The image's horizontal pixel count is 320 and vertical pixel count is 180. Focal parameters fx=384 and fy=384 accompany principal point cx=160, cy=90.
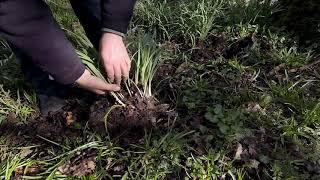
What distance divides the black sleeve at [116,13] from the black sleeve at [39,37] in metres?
0.20

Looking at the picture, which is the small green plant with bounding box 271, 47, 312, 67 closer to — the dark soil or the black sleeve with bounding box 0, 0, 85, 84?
the dark soil

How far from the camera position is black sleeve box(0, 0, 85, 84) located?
56.2 inches

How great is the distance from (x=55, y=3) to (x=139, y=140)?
71.2 inches

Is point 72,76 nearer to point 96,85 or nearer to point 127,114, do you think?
point 96,85

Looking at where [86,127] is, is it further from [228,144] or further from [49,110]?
[228,144]

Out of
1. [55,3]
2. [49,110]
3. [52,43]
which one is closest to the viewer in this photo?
[52,43]

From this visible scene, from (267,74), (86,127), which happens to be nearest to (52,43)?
(86,127)

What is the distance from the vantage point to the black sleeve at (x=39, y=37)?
1428mm

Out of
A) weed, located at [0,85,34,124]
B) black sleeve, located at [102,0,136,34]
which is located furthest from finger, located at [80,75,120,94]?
weed, located at [0,85,34,124]

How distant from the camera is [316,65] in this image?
8.70ft

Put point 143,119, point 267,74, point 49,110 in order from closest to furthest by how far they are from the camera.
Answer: point 143,119
point 49,110
point 267,74

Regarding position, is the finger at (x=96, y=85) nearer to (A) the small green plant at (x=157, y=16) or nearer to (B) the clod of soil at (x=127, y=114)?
(B) the clod of soil at (x=127, y=114)

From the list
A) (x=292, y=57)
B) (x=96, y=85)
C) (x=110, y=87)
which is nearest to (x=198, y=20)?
(x=292, y=57)

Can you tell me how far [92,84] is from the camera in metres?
1.81
